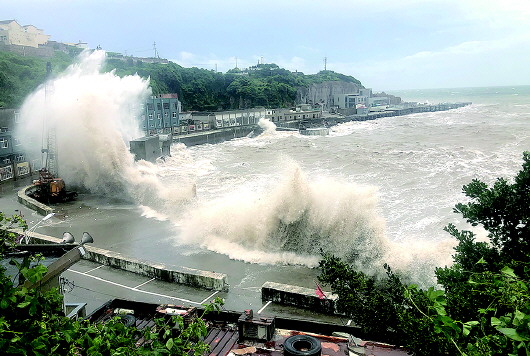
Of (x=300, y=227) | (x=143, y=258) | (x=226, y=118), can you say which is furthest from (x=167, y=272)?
(x=226, y=118)

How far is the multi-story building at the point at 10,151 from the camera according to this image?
93.9 ft

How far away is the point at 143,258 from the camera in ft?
46.2

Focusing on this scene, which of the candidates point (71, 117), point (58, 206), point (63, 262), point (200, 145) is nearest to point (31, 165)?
point (71, 117)

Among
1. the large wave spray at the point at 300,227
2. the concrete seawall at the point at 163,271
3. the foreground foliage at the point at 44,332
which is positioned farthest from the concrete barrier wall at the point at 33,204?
the foreground foliage at the point at 44,332

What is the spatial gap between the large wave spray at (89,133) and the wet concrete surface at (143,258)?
2.92 meters

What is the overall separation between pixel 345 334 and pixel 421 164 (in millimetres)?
28435

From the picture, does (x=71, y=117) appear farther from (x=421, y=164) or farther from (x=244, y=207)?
(x=421, y=164)

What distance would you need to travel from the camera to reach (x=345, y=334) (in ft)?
22.1

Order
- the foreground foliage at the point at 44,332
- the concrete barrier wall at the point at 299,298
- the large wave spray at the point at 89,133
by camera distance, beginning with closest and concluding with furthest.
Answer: the foreground foliage at the point at 44,332 < the concrete barrier wall at the point at 299,298 < the large wave spray at the point at 89,133

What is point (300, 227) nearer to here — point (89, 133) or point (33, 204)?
point (33, 204)

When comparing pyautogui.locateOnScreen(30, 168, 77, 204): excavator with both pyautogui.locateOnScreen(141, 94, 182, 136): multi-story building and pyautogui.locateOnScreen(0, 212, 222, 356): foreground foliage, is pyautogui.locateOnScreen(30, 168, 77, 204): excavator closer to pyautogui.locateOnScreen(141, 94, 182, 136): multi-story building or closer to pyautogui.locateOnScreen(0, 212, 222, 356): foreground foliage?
pyautogui.locateOnScreen(0, 212, 222, 356): foreground foliage

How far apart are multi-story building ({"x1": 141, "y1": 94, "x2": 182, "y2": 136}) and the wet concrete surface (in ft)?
92.9

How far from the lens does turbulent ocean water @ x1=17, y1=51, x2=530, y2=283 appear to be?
14.6m

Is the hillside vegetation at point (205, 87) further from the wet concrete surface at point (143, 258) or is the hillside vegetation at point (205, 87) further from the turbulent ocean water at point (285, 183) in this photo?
the wet concrete surface at point (143, 258)
